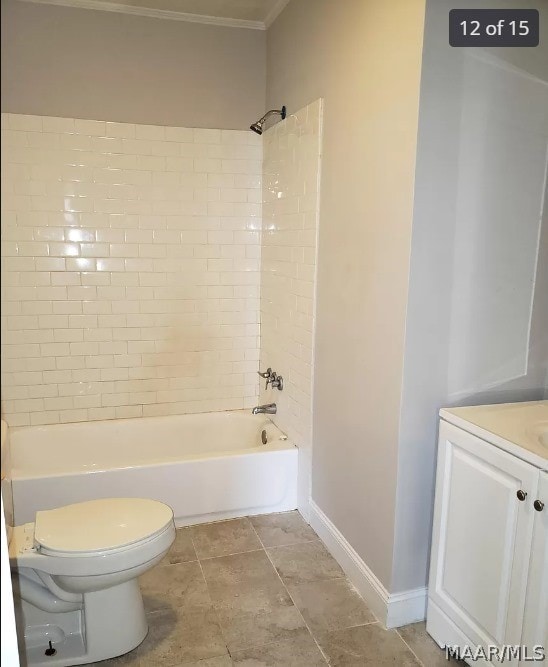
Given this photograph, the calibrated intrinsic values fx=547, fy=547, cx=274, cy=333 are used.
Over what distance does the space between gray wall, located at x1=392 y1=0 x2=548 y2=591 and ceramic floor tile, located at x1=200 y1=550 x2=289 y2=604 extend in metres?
0.56

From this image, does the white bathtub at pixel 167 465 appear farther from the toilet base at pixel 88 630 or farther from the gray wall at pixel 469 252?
the gray wall at pixel 469 252

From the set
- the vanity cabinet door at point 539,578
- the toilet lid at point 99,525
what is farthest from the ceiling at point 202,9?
the vanity cabinet door at point 539,578

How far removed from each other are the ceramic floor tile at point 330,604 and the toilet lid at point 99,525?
0.68m

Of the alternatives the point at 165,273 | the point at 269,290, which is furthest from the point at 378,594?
the point at 165,273

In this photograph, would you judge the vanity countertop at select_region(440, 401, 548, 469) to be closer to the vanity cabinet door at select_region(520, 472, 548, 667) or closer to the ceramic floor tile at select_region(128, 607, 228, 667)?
the vanity cabinet door at select_region(520, 472, 548, 667)

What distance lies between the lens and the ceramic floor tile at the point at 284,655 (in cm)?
188

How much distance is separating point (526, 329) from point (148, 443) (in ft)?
7.27

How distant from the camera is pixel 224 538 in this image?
2.69 meters

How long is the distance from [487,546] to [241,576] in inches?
44.4

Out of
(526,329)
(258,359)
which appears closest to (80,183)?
(258,359)

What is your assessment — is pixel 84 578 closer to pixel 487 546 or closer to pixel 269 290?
pixel 487 546

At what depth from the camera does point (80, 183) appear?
3076 mm

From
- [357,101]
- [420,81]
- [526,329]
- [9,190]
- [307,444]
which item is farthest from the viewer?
[307,444]

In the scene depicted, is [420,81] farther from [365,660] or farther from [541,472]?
[365,660]
